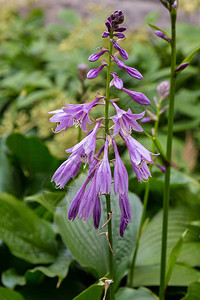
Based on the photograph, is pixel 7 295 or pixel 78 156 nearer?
pixel 78 156

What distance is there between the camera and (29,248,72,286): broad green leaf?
1481mm

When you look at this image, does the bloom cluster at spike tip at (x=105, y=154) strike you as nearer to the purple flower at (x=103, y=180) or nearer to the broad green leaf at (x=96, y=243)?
the purple flower at (x=103, y=180)

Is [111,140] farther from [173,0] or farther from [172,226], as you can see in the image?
[172,226]

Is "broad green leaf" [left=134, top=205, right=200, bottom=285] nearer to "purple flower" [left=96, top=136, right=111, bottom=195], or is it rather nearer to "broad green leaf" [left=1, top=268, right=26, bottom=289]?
"broad green leaf" [left=1, top=268, right=26, bottom=289]

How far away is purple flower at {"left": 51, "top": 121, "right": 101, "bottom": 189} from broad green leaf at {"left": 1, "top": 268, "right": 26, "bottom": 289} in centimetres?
83

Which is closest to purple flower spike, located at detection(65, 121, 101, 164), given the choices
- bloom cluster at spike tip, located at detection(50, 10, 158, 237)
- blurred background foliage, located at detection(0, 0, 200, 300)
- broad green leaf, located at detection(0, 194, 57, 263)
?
bloom cluster at spike tip, located at detection(50, 10, 158, 237)

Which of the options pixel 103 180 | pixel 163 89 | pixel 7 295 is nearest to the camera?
pixel 103 180

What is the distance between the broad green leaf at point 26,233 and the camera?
161 cm

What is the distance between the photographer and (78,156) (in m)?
0.88

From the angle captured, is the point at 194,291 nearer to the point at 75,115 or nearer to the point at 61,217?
the point at 61,217

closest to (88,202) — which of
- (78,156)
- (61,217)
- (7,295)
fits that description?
(78,156)

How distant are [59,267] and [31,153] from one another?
2.57 ft

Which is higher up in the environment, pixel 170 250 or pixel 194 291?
pixel 194 291

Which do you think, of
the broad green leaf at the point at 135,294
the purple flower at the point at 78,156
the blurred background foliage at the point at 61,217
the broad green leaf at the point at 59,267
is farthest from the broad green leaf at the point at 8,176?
the purple flower at the point at 78,156
